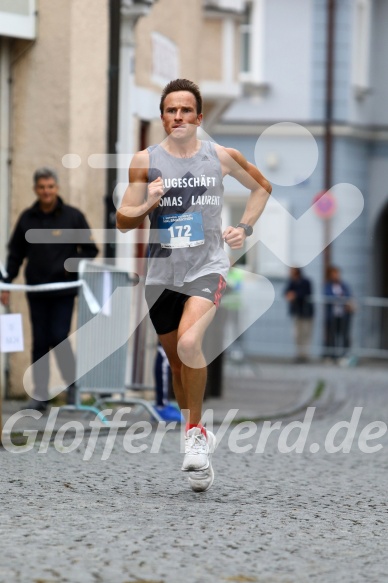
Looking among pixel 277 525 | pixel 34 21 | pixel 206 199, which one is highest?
pixel 34 21

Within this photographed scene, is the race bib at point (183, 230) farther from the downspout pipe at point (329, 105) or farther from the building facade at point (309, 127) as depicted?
the downspout pipe at point (329, 105)

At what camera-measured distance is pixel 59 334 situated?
12430mm

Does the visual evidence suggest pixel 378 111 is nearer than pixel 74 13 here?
No

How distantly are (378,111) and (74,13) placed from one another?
2163 cm

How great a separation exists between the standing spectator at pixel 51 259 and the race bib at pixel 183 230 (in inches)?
177

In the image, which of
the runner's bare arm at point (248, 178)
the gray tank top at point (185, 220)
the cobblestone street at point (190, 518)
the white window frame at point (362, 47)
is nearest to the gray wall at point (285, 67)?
the white window frame at point (362, 47)

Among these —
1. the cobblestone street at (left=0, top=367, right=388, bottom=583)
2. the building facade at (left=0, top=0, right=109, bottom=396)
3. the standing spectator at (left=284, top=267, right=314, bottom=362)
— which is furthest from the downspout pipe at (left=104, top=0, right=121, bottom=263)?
the standing spectator at (left=284, top=267, right=314, bottom=362)

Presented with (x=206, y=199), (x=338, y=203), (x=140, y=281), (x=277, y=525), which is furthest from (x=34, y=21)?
(x=338, y=203)

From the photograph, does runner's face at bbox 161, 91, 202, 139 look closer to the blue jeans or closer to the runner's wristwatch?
the runner's wristwatch

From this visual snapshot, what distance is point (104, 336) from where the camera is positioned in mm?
12117

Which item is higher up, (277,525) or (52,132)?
(52,132)

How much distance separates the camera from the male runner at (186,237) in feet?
25.8

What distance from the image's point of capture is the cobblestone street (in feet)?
18.7

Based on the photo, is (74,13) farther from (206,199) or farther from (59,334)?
(206,199)
